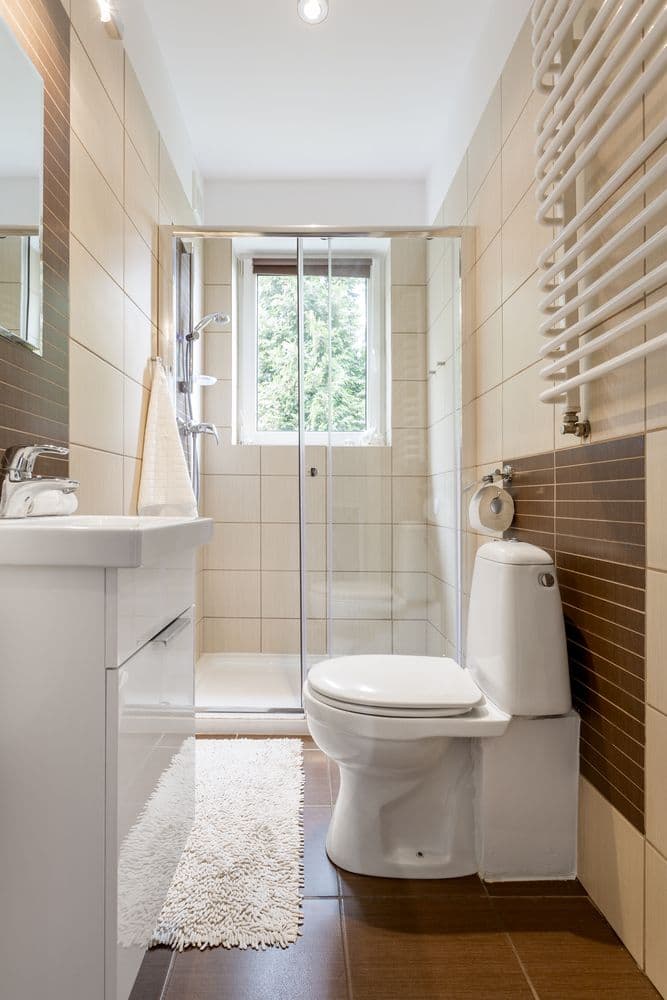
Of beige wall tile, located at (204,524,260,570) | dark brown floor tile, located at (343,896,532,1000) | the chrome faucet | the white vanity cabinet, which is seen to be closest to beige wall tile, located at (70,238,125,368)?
the chrome faucet

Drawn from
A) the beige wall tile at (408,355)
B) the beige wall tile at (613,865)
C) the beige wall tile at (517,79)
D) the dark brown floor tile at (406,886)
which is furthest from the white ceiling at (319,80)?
the dark brown floor tile at (406,886)

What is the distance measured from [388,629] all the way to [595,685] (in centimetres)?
113

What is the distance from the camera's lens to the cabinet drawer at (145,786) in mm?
871

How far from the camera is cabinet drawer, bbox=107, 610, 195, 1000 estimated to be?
A: 871 mm

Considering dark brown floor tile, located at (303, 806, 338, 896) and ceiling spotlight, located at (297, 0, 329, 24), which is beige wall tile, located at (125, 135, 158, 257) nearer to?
ceiling spotlight, located at (297, 0, 329, 24)

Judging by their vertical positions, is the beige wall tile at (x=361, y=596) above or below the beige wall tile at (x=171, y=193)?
below

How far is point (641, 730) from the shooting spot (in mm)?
1197

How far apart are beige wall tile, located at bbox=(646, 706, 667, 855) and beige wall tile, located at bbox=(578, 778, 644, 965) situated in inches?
2.5

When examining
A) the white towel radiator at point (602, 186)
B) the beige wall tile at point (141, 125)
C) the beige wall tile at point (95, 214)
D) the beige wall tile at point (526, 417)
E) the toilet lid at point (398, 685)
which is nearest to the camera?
the white towel radiator at point (602, 186)

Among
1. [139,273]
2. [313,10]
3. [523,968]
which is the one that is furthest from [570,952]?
[313,10]

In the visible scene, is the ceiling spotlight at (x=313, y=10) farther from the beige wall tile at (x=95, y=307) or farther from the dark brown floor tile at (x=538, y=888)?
the dark brown floor tile at (x=538, y=888)

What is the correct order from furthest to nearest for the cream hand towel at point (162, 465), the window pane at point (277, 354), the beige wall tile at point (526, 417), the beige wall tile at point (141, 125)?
1. the window pane at point (277, 354)
2. the cream hand towel at point (162, 465)
3. the beige wall tile at point (141, 125)
4. the beige wall tile at point (526, 417)

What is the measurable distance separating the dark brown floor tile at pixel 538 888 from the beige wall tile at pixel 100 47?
2.23 metres

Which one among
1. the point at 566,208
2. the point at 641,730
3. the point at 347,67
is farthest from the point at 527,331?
the point at 347,67
